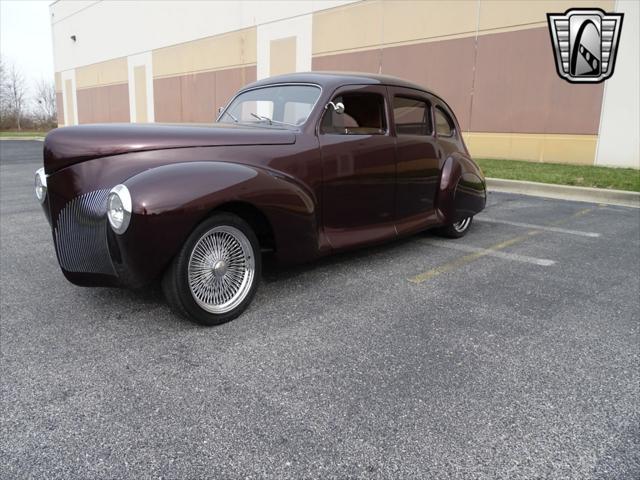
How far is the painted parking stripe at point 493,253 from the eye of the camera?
476 cm

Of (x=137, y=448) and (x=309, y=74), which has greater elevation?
(x=309, y=74)

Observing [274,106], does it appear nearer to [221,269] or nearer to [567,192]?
[221,269]

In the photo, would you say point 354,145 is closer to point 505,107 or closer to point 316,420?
point 316,420

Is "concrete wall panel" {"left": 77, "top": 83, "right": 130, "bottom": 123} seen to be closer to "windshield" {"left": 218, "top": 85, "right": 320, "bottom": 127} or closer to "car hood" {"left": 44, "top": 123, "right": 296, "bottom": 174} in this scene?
"windshield" {"left": 218, "top": 85, "right": 320, "bottom": 127}

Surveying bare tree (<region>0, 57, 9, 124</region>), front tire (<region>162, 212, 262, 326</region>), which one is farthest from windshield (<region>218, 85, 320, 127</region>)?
bare tree (<region>0, 57, 9, 124</region>)

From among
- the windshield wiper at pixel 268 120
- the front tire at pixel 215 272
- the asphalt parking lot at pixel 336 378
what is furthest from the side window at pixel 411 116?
the front tire at pixel 215 272

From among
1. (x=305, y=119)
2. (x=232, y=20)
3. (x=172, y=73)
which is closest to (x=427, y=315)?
(x=305, y=119)

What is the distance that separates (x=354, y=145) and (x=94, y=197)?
2.06m

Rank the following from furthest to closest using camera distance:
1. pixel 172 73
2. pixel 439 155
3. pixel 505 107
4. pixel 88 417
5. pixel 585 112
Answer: pixel 172 73, pixel 505 107, pixel 585 112, pixel 439 155, pixel 88 417

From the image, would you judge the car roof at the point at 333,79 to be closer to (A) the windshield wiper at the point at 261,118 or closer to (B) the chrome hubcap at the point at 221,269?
(A) the windshield wiper at the point at 261,118

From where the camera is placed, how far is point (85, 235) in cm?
301

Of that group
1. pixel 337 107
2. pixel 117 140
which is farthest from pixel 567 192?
pixel 117 140

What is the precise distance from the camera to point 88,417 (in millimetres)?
2197

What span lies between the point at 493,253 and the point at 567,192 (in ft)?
16.0
